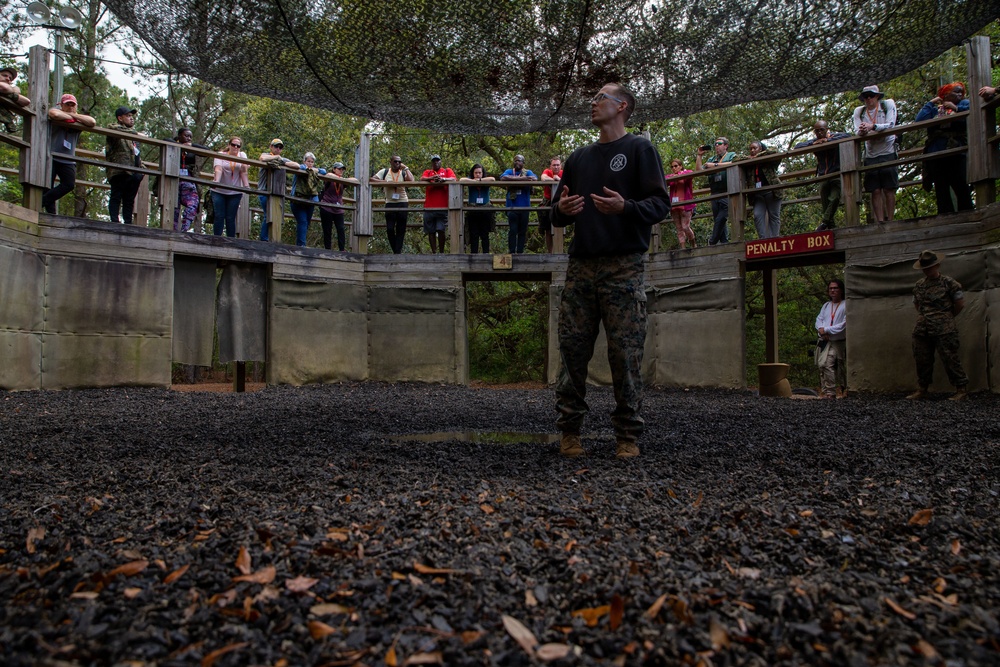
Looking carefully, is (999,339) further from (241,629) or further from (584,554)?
(241,629)

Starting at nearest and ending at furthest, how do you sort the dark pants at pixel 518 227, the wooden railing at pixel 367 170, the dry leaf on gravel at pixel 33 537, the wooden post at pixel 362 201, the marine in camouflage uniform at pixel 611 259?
1. the dry leaf on gravel at pixel 33 537
2. the marine in camouflage uniform at pixel 611 259
3. the wooden railing at pixel 367 170
4. the wooden post at pixel 362 201
5. the dark pants at pixel 518 227

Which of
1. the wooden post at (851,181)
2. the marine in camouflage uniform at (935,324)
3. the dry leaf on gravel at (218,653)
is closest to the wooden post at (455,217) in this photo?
the wooden post at (851,181)

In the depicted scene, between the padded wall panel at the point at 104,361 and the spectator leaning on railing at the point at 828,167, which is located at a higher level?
the spectator leaning on railing at the point at 828,167

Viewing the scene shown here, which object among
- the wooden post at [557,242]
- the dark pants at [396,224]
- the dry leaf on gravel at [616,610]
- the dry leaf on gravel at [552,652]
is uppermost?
the dark pants at [396,224]

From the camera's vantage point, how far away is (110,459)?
3.72m

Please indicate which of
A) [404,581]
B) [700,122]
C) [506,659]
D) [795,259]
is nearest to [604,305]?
[404,581]

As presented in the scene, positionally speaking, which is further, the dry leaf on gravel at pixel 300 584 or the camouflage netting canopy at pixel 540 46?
the camouflage netting canopy at pixel 540 46

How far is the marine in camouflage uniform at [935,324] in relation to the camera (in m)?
8.06

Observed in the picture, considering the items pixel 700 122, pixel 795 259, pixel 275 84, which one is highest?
pixel 700 122

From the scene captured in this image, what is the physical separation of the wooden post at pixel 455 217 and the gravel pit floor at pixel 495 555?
8479mm

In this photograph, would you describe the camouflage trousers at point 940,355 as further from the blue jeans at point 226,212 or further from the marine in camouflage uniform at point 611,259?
the blue jeans at point 226,212

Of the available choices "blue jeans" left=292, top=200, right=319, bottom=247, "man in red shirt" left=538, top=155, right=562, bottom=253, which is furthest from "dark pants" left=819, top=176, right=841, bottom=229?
"blue jeans" left=292, top=200, right=319, bottom=247

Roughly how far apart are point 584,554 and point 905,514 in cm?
136

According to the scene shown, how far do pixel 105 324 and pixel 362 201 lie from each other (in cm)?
493
